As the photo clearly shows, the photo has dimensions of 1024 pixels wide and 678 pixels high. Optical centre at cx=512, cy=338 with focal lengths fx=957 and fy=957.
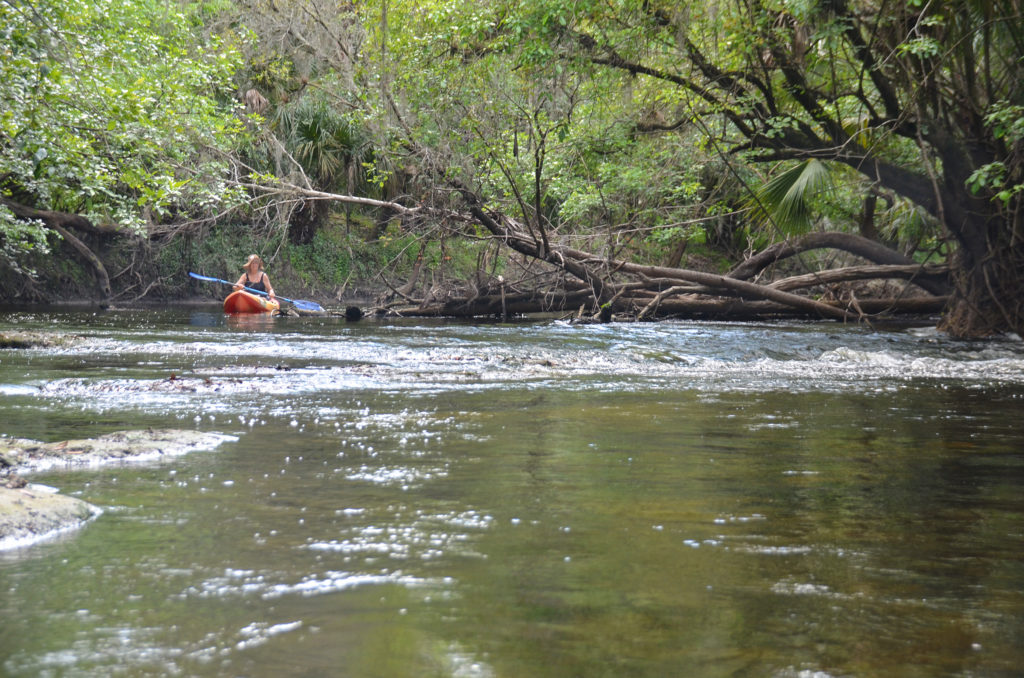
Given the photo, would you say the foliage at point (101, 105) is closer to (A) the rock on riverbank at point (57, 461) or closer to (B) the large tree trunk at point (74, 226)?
(B) the large tree trunk at point (74, 226)

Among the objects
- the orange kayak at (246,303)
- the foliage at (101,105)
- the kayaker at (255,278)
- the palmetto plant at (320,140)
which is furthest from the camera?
the palmetto plant at (320,140)

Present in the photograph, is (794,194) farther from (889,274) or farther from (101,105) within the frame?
(101,105)

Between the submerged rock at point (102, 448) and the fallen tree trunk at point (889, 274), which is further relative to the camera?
the fallen tree trunk at point (889, 274)

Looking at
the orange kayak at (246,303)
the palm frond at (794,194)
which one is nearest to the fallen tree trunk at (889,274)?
the palm frond at (794,194)

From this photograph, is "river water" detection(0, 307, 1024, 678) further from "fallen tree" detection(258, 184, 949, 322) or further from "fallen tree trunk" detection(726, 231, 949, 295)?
"fallen tree trunk" detection(726, 231, 949, 295)

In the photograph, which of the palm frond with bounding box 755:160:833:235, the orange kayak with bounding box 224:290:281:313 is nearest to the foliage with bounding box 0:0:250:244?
the orange kayak with bounding box 224:290:281:313

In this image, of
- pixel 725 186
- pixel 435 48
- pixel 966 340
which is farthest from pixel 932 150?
pixel 435 48

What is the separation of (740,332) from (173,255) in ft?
53.6

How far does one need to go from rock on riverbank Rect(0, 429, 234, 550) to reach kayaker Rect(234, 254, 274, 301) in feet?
51.2

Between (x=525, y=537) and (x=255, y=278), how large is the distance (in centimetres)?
1879

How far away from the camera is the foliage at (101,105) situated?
31.5 ft

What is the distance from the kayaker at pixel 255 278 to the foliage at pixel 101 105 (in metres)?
1.90

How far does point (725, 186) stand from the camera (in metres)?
20.4

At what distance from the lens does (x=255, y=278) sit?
21297mm
